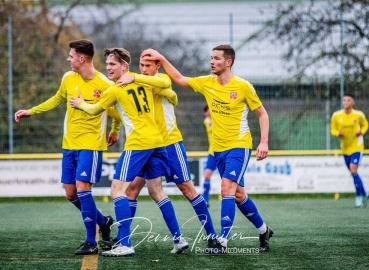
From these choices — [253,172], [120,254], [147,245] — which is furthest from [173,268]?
[253,172]

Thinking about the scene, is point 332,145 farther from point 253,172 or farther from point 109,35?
point 109,35

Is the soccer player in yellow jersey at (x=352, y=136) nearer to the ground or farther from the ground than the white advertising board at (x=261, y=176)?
farther from the ground

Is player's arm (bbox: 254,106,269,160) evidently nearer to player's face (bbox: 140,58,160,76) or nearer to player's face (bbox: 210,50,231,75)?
player's face (bbox: 210,50,231,75)

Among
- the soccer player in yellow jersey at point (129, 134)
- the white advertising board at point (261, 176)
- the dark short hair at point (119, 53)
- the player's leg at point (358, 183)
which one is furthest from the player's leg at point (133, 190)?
the white advertising board at point (261, 176)

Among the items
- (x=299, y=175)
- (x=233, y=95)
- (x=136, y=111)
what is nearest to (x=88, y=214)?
(x=136, y=111)

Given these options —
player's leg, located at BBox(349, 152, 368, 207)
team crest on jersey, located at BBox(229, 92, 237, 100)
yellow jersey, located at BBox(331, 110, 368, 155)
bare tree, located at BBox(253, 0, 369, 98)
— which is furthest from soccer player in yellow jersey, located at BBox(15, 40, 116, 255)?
bare tree, located at BBox(253, 0, 369, 98)

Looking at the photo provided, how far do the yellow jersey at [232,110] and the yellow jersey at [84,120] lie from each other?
1.18 m

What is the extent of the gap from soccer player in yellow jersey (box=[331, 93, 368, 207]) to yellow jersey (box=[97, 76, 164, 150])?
826 centimetres

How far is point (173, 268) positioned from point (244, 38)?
1215 cm

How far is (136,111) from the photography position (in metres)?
7.74

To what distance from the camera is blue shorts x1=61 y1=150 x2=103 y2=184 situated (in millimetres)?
7980

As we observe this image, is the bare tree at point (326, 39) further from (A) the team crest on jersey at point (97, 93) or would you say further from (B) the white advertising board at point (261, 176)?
(A) the team crest on jersey at point (97, 93)

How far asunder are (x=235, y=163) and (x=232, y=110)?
1.87 ft

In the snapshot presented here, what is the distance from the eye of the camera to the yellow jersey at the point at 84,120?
8102 mm
